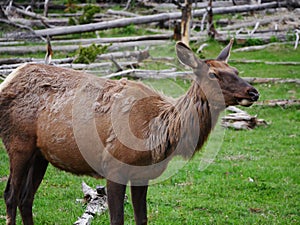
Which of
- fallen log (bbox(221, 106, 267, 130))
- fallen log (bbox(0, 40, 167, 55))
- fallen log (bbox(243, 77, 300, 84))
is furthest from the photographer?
fallen log (bbox(0, 40, 167, 55))

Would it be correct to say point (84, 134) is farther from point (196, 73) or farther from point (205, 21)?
point (205, 21)

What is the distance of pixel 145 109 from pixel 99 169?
840 mm

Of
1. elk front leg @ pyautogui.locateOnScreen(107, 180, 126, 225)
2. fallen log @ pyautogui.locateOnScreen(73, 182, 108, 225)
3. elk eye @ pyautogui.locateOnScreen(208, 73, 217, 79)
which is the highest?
elk eye @ pyautogui.locateOnScreen(208, 73, 217, 79)

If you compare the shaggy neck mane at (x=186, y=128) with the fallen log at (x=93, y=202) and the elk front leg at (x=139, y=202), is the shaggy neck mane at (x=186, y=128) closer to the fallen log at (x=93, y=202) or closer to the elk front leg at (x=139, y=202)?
the elk front leg at (x=139, y=202)

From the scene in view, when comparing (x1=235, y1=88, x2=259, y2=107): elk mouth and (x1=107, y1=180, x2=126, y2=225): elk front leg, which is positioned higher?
(x1=235, y1=88, x2=259, y2=107): elk mouth

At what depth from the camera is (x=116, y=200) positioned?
5.68 m

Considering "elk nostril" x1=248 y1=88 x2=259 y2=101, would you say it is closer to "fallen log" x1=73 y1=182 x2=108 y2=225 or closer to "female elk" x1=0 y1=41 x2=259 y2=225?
"female elk" x1=0 y1=41 x2=259 y2=225

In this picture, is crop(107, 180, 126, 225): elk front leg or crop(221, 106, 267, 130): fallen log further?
crop(221, 106, 267, 130): fallen log

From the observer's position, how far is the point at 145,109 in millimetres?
5902

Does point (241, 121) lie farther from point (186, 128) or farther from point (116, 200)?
point (116, 200)

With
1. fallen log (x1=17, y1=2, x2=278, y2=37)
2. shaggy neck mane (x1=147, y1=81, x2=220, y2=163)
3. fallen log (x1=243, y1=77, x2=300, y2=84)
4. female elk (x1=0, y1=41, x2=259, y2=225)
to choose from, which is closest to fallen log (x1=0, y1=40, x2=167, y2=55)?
fallen log (x1=17, y1=2, x2=278, y2=37)

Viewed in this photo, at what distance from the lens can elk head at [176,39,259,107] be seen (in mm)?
5577

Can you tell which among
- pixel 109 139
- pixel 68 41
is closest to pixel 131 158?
pixel 109 139

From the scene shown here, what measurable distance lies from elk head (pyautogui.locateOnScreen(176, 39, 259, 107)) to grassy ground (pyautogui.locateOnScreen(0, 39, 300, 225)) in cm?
204
